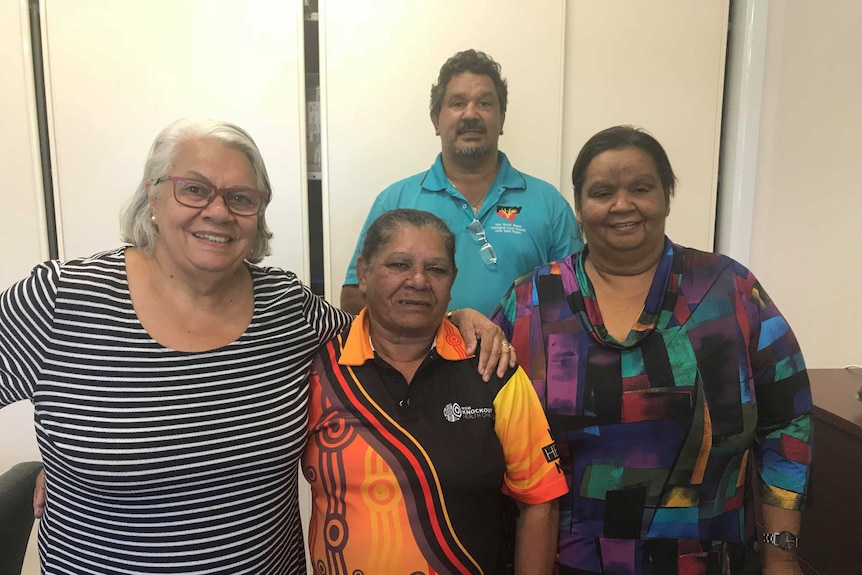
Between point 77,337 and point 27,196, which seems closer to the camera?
point 77,337

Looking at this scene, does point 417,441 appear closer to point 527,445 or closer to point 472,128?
point 527,445

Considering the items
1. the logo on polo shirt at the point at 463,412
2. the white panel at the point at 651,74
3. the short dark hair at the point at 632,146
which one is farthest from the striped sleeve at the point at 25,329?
the white panel at the point at 651,74

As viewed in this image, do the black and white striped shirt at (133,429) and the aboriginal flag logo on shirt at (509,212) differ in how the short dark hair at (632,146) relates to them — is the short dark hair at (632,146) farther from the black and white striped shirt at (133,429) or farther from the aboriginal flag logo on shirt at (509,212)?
the black and white striped shirt at (133,429)

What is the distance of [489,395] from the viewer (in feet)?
3.94

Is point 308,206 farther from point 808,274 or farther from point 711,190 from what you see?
point 808,274

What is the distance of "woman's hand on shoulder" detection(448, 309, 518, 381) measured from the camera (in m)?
1.22

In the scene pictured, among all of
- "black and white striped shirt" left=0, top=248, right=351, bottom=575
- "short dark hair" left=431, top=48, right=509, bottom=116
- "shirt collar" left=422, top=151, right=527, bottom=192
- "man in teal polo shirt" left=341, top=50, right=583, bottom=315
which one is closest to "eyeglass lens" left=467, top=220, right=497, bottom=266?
"man in teal polo shirt" left=341, top=50, right=583, bottom=315

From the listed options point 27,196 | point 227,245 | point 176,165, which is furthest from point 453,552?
point 27,196

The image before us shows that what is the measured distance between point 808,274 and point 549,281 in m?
1.47

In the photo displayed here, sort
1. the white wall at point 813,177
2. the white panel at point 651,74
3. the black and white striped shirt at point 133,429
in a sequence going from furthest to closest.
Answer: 1. the white panel at point 651,74
2. the white wall at point 813,177
3. the black and white striped shirt at point 133,429

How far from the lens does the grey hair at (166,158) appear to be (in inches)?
45.8

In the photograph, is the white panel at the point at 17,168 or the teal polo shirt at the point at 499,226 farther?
the white panel at the point at 17,168

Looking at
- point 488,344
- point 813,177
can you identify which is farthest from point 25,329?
point 813,177

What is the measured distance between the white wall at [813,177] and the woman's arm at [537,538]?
58.1 inches
